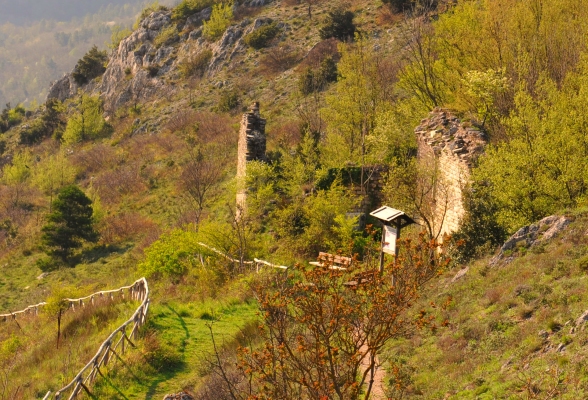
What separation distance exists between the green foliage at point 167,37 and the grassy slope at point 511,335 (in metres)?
62.2

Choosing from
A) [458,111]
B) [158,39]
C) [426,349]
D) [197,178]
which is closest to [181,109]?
[158,39]

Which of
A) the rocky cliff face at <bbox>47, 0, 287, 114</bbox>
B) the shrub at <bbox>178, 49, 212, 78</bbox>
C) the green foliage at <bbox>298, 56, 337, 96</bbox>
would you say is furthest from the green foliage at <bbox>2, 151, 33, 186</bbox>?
the green foliage at <bbox>298, 56, 337, 96</bbox>

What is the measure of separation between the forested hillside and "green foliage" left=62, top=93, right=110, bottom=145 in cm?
1143

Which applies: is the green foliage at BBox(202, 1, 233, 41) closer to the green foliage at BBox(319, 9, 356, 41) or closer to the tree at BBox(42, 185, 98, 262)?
the green foliage at BBox(319, 9, 356, 41)

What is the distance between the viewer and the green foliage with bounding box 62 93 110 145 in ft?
179

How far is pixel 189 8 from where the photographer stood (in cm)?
7119

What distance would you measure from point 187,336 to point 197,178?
14.0 metres

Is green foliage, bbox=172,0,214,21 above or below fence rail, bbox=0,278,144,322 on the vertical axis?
above

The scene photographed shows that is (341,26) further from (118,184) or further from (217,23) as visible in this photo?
(118,184)

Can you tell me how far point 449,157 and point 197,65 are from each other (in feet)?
155

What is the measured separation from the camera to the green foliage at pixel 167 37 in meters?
66.6

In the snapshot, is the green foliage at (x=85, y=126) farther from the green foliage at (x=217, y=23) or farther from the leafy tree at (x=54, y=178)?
the green foliage at (x=217, y=23)

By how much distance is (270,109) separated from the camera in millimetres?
43031

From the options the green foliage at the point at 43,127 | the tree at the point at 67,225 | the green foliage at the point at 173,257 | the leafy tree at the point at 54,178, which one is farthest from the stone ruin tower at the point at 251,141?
the green foliage at the point at 43,127
